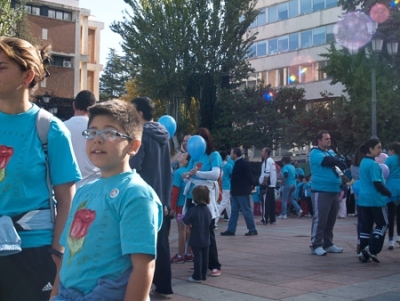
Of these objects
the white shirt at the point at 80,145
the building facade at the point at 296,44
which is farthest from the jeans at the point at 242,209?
the building facade at the point at 296,44

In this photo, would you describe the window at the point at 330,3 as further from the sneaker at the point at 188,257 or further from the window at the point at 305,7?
the sneaker at the point at 188,257

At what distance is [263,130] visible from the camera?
41.0m

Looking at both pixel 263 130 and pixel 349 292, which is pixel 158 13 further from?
pixel 349 292

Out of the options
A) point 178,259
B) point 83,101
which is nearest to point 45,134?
point 83,101

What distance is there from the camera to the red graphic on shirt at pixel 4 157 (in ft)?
10.8

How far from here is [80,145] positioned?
559cm

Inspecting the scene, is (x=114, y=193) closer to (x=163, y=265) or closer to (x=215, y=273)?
(x=163, y=265)

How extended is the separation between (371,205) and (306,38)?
149 ft

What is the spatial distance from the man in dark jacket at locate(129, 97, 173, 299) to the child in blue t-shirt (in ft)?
12.0

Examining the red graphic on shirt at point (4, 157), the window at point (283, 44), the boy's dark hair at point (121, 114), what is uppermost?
the window at point (283, 44)

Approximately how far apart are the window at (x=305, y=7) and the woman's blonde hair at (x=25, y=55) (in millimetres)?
51176

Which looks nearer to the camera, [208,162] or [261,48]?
[208,162]

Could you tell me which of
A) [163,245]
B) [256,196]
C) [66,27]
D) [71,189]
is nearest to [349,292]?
[163,245]

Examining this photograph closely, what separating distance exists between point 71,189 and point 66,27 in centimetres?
5028
